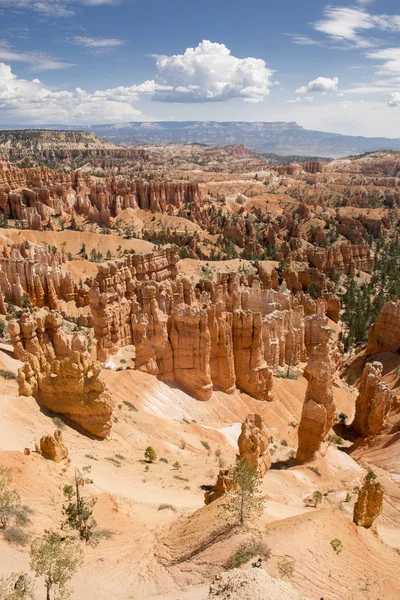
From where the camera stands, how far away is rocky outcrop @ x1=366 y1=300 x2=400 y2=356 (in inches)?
1598

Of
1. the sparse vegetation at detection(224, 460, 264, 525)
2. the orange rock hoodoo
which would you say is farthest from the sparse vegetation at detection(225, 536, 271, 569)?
the orange rock hoodoo

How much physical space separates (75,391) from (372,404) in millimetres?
18493

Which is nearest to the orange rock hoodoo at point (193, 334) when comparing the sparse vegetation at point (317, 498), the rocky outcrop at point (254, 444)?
the rocky outcrop at point (254, 444)

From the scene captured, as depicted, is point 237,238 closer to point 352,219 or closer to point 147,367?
point 352,219

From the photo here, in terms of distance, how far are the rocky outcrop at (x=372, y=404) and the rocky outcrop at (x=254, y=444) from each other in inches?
432

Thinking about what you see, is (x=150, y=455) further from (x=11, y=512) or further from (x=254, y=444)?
(x=11, y=512)

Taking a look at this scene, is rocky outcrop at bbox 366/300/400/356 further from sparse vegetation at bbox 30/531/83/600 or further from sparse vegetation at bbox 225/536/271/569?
sparse vegetation at bbox 30/531/83/600

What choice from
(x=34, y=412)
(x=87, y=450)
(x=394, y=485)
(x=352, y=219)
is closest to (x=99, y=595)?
(x=87, y=450)

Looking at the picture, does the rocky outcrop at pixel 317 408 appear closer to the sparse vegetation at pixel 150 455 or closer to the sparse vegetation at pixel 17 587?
the sparse vegetation at pixel 150 455

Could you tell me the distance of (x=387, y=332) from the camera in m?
41.5

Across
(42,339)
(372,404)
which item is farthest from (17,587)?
(372,404)

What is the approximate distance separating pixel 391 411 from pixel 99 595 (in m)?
23.8

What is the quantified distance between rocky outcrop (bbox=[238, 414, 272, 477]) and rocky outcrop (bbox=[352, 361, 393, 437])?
11.0 meters

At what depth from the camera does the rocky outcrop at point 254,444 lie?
17.4m
